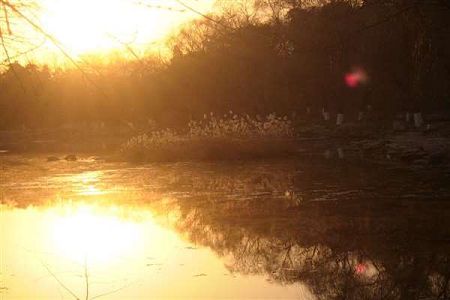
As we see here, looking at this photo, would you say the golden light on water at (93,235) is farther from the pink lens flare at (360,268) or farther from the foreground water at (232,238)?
the pink lens flare at (360,268)

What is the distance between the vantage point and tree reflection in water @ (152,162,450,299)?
777 cm

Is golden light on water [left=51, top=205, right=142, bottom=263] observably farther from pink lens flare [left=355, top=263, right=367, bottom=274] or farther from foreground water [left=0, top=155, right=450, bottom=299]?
pink lens flare [left=355, top=263, right=367, bottom=274]

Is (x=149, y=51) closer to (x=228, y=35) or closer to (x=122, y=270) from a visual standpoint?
(x=228, y=35)

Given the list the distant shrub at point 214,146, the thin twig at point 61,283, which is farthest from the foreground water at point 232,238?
the distant shrub at point 214,146

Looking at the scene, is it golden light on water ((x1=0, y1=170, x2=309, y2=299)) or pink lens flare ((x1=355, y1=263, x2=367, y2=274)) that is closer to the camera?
golden light on water ((x1=0, y1=170, x2=309, y2=299))

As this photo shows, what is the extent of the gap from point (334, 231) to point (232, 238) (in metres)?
1.75

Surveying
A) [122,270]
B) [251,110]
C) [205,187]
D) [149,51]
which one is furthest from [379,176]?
[251,110]

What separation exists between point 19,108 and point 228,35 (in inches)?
2339

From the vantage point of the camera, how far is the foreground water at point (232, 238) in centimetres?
757

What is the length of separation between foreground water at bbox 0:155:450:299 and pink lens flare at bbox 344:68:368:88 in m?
19.9

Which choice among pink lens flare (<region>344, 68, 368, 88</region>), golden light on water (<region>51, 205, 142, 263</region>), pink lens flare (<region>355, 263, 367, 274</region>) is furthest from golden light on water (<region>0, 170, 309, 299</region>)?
pink lens flare (<region>344, 68, 368, 88</region>)

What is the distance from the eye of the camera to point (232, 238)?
10.6 meters

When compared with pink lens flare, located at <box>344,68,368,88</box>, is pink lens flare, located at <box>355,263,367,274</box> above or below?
below

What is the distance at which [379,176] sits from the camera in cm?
1962
